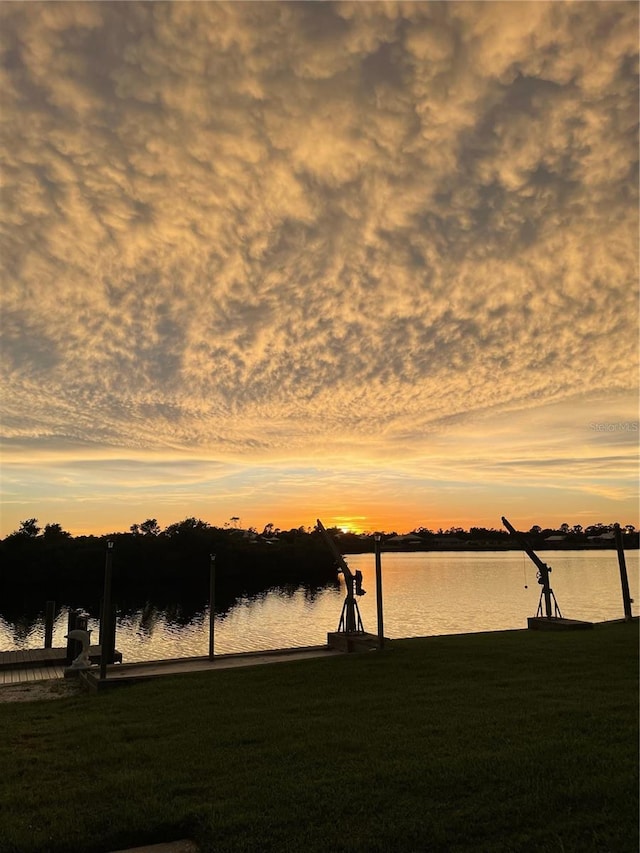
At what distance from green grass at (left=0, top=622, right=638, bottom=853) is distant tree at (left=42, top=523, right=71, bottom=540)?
102 m

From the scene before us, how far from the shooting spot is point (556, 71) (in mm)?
14188

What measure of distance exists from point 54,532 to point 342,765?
114 metres

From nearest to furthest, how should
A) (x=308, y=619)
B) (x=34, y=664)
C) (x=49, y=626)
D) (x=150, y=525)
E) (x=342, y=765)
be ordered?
(x=342, y=765) < (x=34, y=664) < (x=49, y=626) < (x=308, y=619) < (x=150, y=525)

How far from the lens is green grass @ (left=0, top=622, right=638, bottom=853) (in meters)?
5.66

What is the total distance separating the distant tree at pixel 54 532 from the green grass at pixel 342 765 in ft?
335

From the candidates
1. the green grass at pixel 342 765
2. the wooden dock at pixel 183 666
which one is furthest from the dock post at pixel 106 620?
the green grass at pixel 342 765

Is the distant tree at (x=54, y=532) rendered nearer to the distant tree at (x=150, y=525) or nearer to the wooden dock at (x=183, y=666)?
the distant tree at (x=150, y=525)

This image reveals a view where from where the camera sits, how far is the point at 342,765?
7434mm

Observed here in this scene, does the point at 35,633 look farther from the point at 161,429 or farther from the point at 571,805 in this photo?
the point at 571,805

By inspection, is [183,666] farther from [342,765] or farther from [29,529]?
[29,529]

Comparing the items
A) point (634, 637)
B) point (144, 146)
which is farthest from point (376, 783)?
point (144, 146)

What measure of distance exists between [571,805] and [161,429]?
34.2m

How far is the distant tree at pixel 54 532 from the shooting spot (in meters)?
105

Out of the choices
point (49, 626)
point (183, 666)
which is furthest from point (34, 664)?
point (183, 666)
